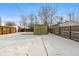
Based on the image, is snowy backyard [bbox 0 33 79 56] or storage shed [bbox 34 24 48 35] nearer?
snowy backyard [bbox 0 33 79 56]

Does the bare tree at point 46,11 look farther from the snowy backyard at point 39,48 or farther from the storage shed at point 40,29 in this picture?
the storage shed at point 40,29

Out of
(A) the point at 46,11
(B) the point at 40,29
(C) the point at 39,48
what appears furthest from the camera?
(B) the point at 40,29

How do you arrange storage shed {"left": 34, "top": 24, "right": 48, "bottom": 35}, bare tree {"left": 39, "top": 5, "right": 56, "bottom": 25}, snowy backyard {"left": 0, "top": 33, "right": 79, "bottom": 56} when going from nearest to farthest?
snowy backyard {"left": 0, "top": 33, "right": 79, "bottom": 56} → bare tree {"left": 39, "top": 5, "right": 56, "bottom": 25} → storage shed {"left": 34, "top": 24, "right": 48, "bottom": 35}

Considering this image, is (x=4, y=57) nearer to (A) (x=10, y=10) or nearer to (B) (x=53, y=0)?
(B) (x=53, y=0)

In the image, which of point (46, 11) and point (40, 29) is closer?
point (46, 11)

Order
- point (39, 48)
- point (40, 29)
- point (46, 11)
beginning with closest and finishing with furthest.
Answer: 1. point (39, 48)
2. point (46, 11)
3. point (40, 29)

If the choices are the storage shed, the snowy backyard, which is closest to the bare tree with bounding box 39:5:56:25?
the snowy backyard

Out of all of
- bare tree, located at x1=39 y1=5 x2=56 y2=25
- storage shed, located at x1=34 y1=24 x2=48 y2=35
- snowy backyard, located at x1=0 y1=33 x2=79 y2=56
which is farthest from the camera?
storage shed, located at x1=34 y1=24 x2=48 y2=35

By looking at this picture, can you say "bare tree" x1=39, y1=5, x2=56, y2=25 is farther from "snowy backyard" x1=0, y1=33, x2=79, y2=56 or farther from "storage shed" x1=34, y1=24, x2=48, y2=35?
"storage shed" x1=34, y1=24, x2=48, y2=35

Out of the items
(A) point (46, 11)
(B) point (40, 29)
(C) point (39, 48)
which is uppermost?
(A) point (46, 11)

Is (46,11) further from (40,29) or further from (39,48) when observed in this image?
(40,29)

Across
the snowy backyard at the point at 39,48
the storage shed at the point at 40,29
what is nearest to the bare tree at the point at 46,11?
the snowy backyard at the point at 39,48

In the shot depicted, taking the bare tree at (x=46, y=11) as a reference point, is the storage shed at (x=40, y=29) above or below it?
below

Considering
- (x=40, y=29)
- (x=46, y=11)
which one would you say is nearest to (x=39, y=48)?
(x=46, y=11)
